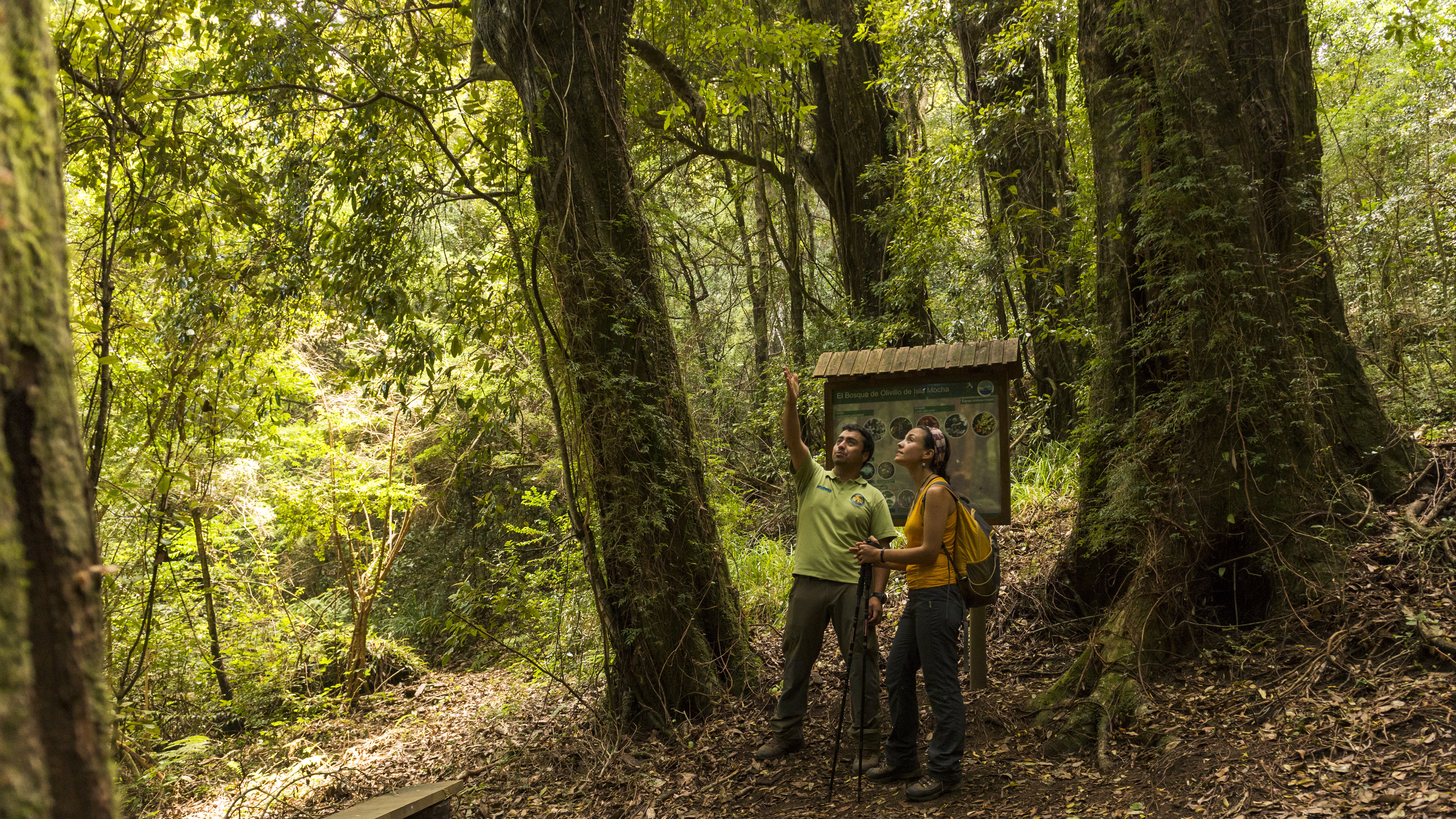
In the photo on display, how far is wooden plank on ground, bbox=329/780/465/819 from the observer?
4551 mm

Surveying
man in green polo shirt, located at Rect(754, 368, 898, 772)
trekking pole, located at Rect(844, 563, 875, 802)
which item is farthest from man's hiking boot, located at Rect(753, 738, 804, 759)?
trekking pole, located at Rect(844, 563, 875, 802)

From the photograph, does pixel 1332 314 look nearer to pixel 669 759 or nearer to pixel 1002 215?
pixel 1002 215

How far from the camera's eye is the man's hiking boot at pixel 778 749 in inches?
200

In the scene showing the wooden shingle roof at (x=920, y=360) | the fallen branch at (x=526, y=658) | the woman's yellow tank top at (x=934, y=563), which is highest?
the wooden shingle roof at (x=920, y=360)

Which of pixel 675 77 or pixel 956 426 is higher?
pixel 675 77

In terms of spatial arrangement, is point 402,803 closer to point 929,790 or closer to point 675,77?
point 929,790

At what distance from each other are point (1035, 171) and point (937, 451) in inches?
267

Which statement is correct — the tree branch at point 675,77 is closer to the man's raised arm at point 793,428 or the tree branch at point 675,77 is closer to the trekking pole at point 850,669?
the man's raised arm at point 793,428

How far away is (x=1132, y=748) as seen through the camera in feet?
14.3

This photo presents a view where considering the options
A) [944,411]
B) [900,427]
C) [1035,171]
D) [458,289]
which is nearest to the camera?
[944,411]

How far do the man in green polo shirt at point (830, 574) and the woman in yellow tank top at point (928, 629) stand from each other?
0.48m

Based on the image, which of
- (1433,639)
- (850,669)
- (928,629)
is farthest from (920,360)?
(1433,639)

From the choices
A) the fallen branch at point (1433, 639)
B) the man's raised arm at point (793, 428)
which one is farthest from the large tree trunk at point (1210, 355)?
the man's raised arm at point (793, 428)

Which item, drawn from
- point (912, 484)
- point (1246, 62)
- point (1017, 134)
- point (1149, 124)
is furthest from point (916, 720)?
point (1017, 134)
